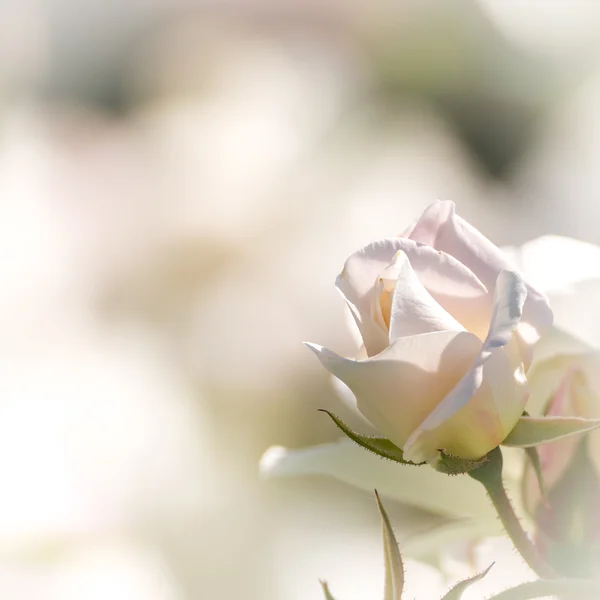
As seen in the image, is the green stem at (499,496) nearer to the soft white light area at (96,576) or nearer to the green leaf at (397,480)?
the green leaf at (397,480)

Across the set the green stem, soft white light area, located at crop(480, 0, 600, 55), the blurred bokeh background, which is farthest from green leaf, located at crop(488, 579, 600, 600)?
soft white light area, located at crop(480, 0, 600, 55)

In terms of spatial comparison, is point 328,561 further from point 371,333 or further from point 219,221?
point 371,333

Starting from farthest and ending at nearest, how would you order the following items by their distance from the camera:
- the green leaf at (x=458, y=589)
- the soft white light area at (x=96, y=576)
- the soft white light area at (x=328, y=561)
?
the soft white light area at (x=328, y=561)
the soft white light area at (x=96, y=576)
the green leaf at (x=458, y=589)

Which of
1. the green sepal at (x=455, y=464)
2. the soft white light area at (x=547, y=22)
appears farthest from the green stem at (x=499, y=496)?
the soft white light area at (x=547, y=22)

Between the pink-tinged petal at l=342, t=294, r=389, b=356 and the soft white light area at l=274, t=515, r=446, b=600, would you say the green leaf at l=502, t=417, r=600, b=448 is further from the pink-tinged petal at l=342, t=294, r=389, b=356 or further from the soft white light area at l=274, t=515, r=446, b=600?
the soft white light area at l=274, t=515, r=446, b=600

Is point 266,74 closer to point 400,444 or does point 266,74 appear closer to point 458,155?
point 458,155

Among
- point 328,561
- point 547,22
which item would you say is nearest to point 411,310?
point 328,561
